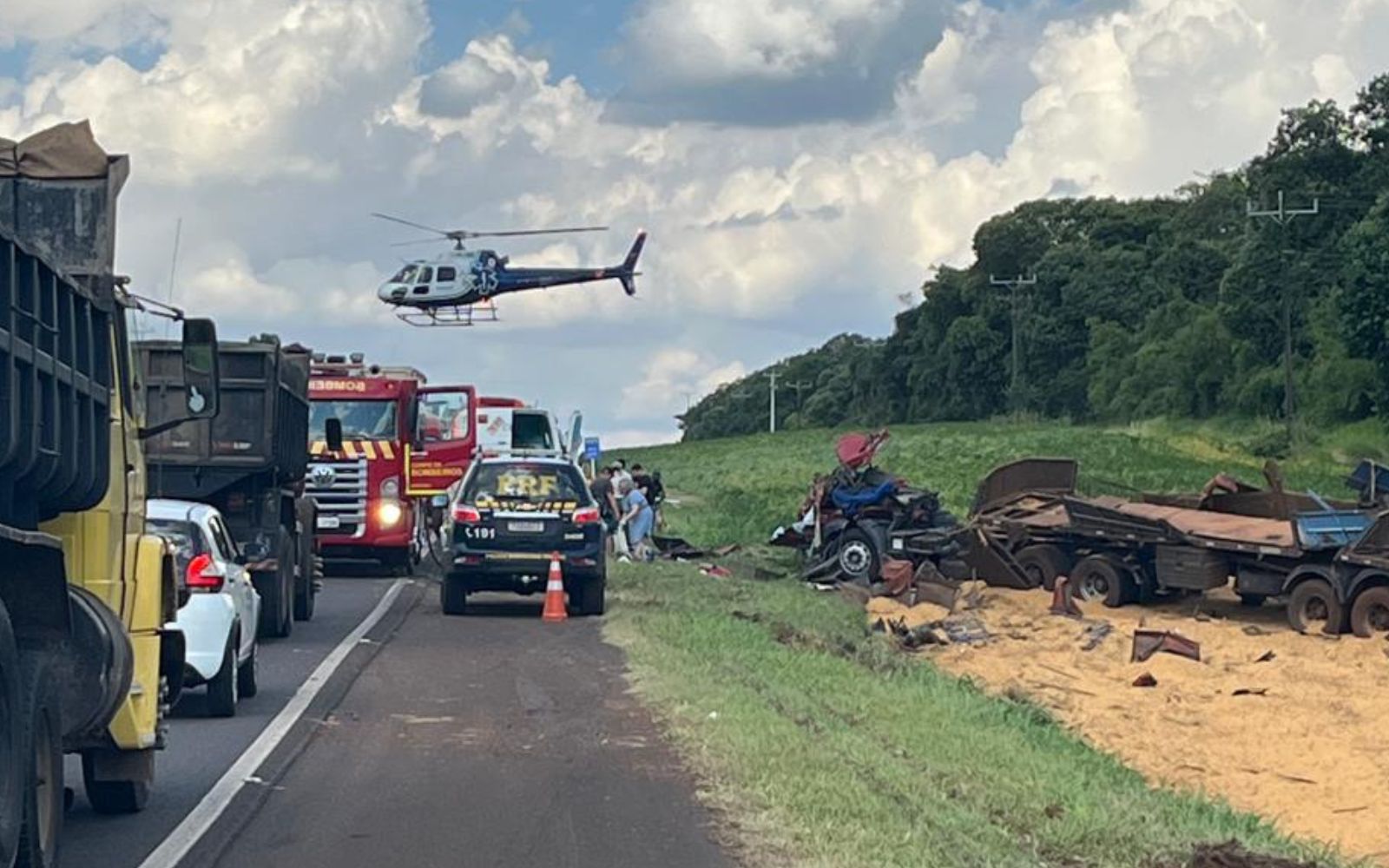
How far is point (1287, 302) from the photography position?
70.1 meters

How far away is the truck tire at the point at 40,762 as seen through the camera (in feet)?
26.6

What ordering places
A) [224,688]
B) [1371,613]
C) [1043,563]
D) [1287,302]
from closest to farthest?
[224,688], [1371,613], [1043,563], [1287,302]

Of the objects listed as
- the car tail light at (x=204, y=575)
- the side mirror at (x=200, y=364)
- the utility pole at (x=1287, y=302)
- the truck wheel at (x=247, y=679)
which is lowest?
the truck wheel at (x=247, y=679)

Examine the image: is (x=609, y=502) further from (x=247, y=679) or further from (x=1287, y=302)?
(x=1287, y=302)

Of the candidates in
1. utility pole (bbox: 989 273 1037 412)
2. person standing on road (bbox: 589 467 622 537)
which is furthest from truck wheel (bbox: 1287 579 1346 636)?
utility pole (bbox: 989 273 1037 412)

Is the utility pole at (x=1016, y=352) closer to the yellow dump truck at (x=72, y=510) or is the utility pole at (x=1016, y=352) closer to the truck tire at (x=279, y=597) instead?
the truck tire at (x=279, y=597)

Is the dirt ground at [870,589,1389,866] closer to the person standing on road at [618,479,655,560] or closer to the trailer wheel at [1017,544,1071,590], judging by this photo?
the trailer wheel at [1017,544,1071,590]

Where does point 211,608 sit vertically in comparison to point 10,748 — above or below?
above

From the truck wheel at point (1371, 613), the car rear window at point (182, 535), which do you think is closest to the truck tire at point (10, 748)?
the car rear window at point (182, 535)

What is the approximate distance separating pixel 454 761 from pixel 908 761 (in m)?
2.77

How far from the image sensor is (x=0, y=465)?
7.80 m

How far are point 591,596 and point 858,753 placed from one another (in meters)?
11.8

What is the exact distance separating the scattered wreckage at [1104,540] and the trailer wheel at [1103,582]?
0.02 meters

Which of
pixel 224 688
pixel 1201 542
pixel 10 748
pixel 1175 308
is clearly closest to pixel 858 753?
pixel 224 688
